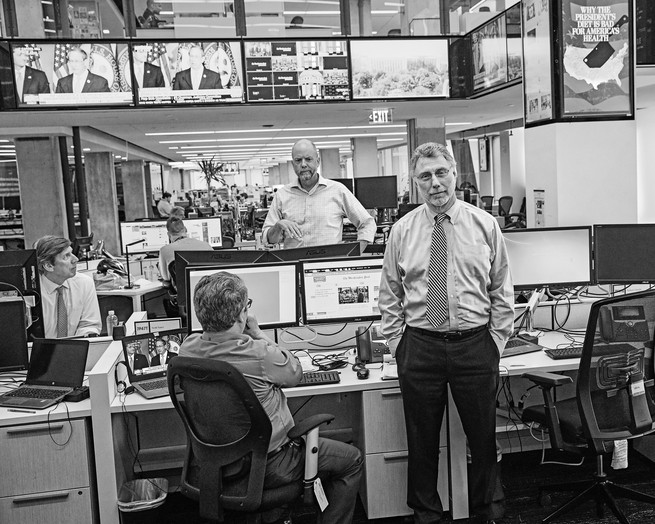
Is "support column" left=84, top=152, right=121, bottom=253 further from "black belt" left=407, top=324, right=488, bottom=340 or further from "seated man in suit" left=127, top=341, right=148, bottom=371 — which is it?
"black belt" left=407, top=324, right=488, bottom=340

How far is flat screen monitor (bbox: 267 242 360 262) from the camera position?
145 inches

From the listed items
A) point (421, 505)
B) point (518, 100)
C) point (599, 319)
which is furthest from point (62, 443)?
point (518, 100)

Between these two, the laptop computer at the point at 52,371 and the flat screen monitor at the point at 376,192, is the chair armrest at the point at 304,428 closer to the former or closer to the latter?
the laptop computer at the point at 52,371

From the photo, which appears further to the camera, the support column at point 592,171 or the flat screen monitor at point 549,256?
the support column at point 592,171

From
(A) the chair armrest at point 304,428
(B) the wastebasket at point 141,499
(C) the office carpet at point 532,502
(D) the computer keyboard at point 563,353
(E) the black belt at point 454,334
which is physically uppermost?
(E) the black belt at point 454,334

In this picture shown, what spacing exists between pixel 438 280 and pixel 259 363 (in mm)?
831

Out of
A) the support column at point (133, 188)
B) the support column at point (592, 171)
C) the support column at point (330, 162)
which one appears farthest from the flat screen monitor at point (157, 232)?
the support column at point (133, 188)

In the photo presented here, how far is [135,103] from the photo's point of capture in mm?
7453

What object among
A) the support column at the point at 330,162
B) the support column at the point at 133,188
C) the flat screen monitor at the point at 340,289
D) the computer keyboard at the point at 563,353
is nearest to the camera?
the computer keyboard at the point at 563,353

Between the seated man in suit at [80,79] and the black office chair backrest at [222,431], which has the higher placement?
the seated man in suit at [80,79]

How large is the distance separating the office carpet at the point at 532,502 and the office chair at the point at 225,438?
73cm

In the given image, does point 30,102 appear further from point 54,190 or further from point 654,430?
point 654,430

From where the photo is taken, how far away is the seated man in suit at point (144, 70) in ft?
24.2

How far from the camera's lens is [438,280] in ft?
9.18
